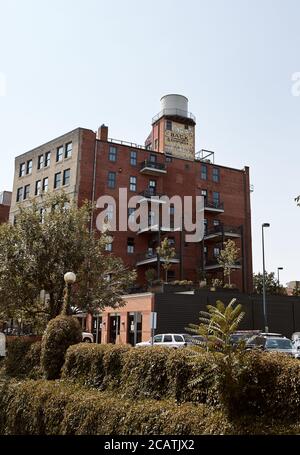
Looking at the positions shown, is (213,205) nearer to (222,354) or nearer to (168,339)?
(168,339)

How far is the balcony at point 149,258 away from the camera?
49216mm

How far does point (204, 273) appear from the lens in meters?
52.8

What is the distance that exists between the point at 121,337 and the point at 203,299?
7.49 meters

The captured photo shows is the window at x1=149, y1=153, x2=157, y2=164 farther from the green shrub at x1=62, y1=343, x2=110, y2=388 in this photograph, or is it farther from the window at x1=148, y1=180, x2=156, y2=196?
the green shrub at x1=62, y1=343, x2=110, y2=388

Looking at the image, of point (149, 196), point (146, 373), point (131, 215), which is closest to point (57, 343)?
point (146, 373)

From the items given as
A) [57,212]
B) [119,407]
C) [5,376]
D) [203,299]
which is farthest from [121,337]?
[119,407]

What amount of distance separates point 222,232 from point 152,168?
35.1 ft

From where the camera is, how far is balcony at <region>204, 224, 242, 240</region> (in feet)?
180

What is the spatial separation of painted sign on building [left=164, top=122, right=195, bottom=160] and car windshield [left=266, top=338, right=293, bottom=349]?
120 ft

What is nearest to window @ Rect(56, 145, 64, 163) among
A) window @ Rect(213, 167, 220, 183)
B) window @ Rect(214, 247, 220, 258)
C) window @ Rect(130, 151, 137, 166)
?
window @ Rect(130, 151, 137, 166)

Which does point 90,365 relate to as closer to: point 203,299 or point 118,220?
point 203,299

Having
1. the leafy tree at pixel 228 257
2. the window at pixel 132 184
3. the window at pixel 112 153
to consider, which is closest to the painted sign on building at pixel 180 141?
the window at pixel 132 184

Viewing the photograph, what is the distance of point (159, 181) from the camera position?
5553cm

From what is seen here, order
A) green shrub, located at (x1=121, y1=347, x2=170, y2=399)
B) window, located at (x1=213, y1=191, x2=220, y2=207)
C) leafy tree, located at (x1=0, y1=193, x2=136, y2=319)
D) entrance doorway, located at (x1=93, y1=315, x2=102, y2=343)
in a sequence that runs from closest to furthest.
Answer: green shrub, located at (x1=121, y1=347, x2=170, y2=399), leafy tree, located at (x1=0, y1=193, x2=136, y2=319), entrance doorway, located at (x1=93, y1=315, x2=102, y2=343), window, located at (x1=213, y1=191, x2=220, y2=207)
